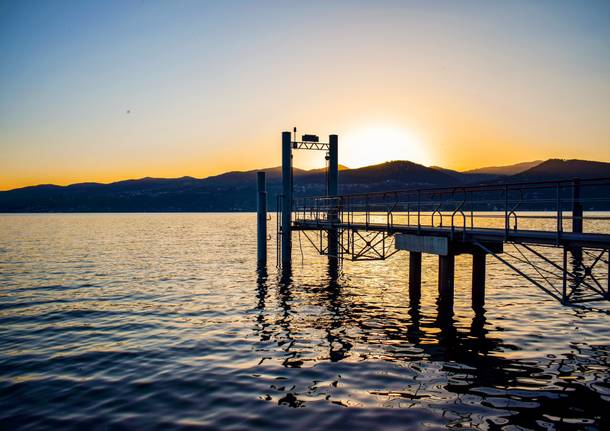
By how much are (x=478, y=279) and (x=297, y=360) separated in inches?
416

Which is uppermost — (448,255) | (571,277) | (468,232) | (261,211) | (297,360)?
(261,211)

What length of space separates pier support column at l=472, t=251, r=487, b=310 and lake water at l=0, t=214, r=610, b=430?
76 cm

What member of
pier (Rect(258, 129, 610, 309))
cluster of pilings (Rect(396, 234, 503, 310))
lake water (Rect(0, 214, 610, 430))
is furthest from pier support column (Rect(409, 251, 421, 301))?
cluster of pilings (Rect(396, 234, 503, 310))

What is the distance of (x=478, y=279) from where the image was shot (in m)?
20.8

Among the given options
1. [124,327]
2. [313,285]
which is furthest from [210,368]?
[313,285]

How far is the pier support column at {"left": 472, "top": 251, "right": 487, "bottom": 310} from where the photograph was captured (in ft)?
65.9

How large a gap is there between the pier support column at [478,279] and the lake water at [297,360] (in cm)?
76

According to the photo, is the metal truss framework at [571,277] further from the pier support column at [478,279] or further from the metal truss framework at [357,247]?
the metal truss framework at [357,247]

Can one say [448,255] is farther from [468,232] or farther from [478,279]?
[478,279]

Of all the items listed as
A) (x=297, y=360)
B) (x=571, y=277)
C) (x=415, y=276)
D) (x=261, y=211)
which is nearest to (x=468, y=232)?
(x=415, y=276)

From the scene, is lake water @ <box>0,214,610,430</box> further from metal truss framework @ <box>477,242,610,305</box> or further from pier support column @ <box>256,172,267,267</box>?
pier support column @ <box>256,172,267,267</box>

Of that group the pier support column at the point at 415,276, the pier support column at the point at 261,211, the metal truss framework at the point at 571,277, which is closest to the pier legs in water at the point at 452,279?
the metal truss framework at the point at 571,277

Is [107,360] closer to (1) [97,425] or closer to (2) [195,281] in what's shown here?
(1) [97,425]

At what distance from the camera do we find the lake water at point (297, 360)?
1027 centimetres
